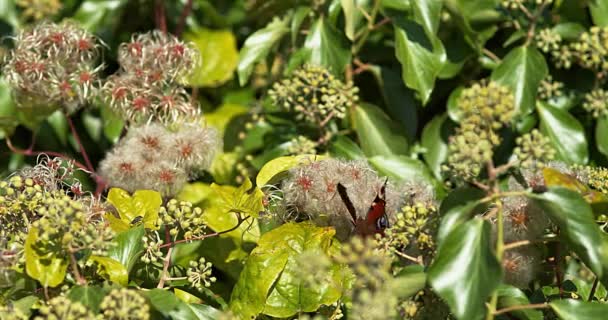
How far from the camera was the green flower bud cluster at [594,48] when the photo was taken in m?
2.16

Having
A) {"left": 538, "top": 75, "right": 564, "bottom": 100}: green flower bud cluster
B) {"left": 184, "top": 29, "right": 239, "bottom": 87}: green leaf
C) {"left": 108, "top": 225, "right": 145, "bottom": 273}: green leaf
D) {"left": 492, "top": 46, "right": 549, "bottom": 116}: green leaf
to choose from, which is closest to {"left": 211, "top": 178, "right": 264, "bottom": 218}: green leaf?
{"left": 108, "top": 225, "right": 145, "bottom": 273}: green leaf

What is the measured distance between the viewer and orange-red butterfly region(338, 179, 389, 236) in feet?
5.21

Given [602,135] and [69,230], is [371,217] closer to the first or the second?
[69,230]

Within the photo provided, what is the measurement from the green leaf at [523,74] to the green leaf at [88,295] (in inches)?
48.0

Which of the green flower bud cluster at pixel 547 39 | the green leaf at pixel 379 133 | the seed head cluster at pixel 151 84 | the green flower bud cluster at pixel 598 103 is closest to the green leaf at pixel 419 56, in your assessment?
the green leaf at pixel 379 133

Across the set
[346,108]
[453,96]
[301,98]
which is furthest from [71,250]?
[453,96]

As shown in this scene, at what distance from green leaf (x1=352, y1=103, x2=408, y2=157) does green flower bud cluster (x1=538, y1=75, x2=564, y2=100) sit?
1.24 feet

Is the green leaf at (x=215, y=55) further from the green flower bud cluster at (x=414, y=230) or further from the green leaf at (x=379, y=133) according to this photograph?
the green flower bud cluster at (x=414, y=230)

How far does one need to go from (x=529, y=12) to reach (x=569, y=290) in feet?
2.90

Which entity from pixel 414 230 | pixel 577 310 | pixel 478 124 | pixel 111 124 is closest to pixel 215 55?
pixel 111 124

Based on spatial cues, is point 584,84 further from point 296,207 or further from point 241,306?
point 241,306

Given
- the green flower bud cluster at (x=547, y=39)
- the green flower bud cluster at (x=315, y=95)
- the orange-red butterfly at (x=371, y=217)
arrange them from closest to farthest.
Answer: the orange-red butterfly at (x=371, y=217), the green flower bud cluster at (x=315, y=95), the green flower bud cluster at (x=547, y=39)

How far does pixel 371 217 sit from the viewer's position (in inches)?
62.7

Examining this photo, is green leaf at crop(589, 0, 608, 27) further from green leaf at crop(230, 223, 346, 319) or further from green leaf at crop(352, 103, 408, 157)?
green leaf at crop(230, 223, 346, 319)
